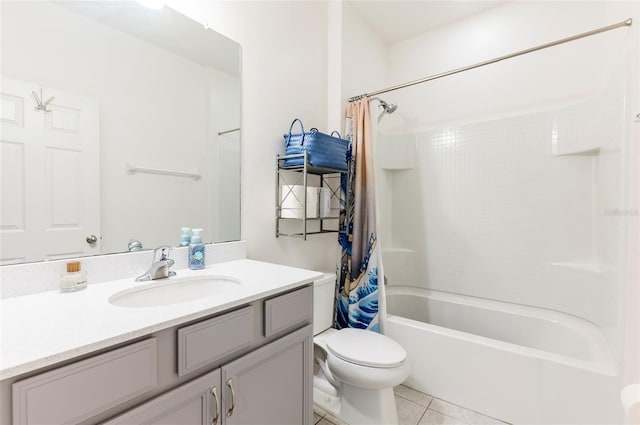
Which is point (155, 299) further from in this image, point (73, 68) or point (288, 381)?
point (73, 68)

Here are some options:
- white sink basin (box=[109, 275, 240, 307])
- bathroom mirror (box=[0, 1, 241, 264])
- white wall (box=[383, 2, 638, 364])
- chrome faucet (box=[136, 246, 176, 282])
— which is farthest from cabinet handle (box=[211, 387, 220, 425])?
white wall (box=[383, 2, 638, 364])

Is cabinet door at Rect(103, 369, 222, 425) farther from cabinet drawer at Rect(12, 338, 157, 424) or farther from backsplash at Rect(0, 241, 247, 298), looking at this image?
backsplash at Rect(0, 241, 247, 298)

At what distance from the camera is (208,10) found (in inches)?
53.4

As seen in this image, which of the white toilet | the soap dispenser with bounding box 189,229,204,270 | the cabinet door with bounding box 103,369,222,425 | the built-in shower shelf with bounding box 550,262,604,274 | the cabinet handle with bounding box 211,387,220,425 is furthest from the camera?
the built-in shower shelf with bounding box 550,262,604,274

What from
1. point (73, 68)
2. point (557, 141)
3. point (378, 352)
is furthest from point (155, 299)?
point (557, 141)

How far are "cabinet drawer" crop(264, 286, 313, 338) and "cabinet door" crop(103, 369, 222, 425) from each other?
0.21m

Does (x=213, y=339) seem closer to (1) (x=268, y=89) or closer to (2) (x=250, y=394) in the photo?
(2) (x=250, y=394)

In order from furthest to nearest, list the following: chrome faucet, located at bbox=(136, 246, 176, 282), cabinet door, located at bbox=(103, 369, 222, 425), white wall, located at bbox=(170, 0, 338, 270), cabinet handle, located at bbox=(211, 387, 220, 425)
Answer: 1. white wall, located at bbox=(170, 0, 338, 270)
2. chrome faucet, located at bbox=(136, 246, 176, 282)
3. cabinet handle, located at bbox=(211, 387, 220, 425)
4. cabinet door, located at bbox=(103, 369, 222, 425)

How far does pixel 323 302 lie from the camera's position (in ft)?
5.68

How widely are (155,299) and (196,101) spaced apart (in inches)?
33.8

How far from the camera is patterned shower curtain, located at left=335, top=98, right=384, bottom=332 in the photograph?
1.90m

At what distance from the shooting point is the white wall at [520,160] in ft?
5.71

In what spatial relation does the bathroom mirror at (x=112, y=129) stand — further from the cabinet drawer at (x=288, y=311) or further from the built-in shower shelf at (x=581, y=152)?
the built-in shower shelf at (x=581, y=152)

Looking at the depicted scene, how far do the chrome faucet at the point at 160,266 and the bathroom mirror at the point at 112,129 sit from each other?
0.09 m
